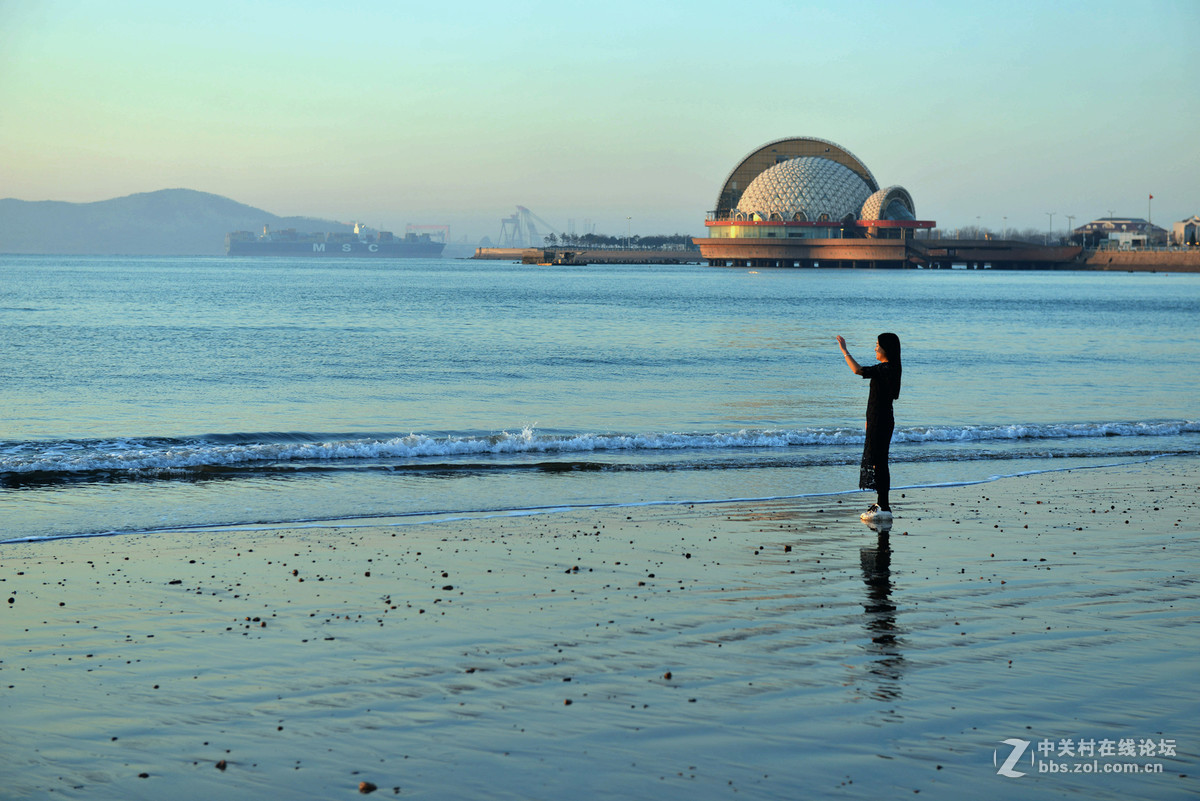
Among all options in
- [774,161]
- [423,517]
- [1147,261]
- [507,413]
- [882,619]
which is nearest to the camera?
[882,619]

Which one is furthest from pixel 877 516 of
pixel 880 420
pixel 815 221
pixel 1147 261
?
pixel 1147 261

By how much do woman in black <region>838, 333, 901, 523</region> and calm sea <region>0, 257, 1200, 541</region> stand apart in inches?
87.3

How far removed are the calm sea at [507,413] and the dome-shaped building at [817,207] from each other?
112 m

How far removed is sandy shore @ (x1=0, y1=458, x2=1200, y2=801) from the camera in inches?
164

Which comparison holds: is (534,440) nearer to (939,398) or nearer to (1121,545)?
(1121,545)

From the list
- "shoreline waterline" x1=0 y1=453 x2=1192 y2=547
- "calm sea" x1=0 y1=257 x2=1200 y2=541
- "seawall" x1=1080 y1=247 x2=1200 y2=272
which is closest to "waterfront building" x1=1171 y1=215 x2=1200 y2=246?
"seawall" x1=1080 y1=247 x2=1200 y2=272

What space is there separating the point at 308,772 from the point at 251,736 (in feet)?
1.58

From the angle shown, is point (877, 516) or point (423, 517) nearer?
point (877, 516)

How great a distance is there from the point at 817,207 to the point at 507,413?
142982mm

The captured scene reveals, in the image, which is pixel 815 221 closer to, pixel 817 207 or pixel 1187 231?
pixel 817 207

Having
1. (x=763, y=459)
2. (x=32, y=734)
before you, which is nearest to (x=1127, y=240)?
(x=763, y=459)

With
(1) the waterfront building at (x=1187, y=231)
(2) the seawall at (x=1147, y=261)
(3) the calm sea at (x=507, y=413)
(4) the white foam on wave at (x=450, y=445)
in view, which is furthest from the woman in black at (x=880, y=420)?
(1) the waterfront building at (x=1187, y=231)

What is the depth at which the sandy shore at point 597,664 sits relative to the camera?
418 cm

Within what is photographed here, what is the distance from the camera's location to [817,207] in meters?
154
